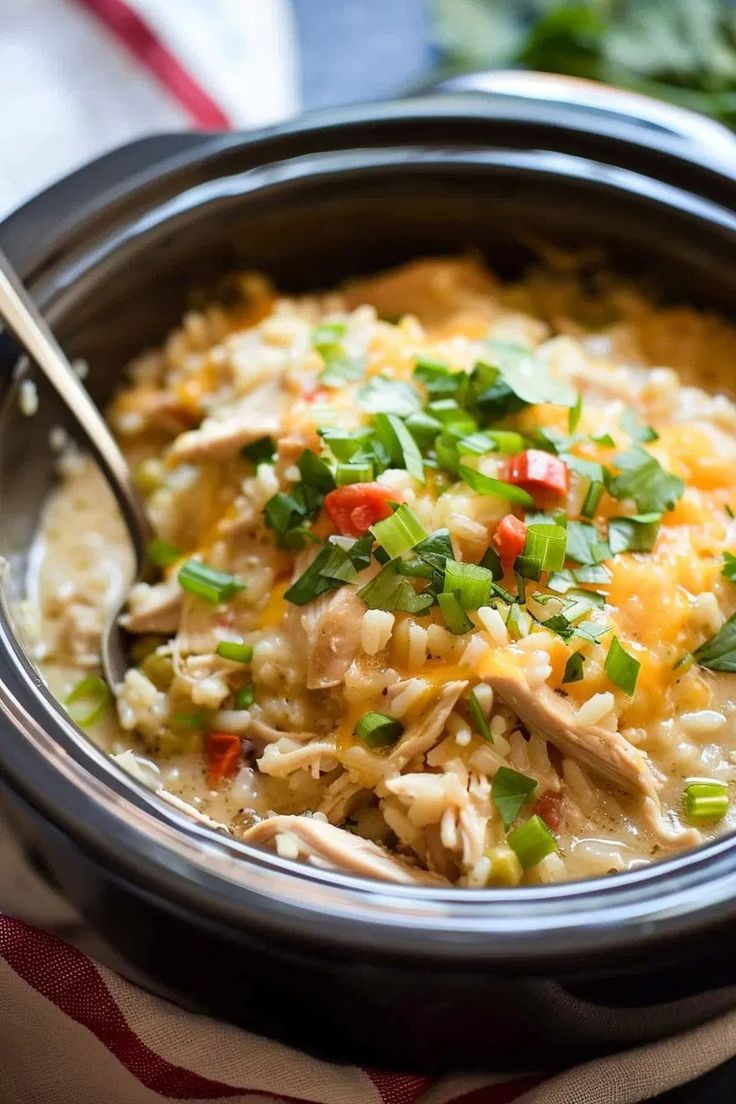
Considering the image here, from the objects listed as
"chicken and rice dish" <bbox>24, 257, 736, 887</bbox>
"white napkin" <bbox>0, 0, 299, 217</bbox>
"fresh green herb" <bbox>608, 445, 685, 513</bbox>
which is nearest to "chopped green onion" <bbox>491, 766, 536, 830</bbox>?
"chicken and rice dish" <bbox>24, 257, 736, 887</bbox>

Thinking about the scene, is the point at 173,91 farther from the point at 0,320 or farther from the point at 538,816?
the point at 538,816

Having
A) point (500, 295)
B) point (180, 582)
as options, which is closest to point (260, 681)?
point (180, 582)

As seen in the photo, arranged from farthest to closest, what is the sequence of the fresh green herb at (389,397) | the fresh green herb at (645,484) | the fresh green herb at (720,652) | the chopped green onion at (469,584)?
the fresh green herb at (389,397)
the fresh green herb at (645,484)
the fresh green herb at (720,652)
the chopped green onion at (469,584)

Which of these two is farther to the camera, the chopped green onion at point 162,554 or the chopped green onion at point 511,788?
the chopped green onion at point 162,554

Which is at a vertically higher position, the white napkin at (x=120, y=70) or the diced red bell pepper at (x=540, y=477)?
the white napkin at (x=120, y=70)

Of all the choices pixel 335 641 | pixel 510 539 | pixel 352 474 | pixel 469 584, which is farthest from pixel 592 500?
pixel 335 641

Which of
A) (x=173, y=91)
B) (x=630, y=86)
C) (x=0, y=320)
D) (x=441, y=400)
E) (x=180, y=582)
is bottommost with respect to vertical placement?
(x=180, y=582)

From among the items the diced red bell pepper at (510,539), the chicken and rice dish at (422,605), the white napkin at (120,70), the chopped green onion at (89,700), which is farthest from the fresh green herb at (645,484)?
the white napkin at (120,70)

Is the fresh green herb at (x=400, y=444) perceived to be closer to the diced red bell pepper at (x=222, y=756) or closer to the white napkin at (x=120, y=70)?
the diced red bell pepper at (x=222, y=756)
